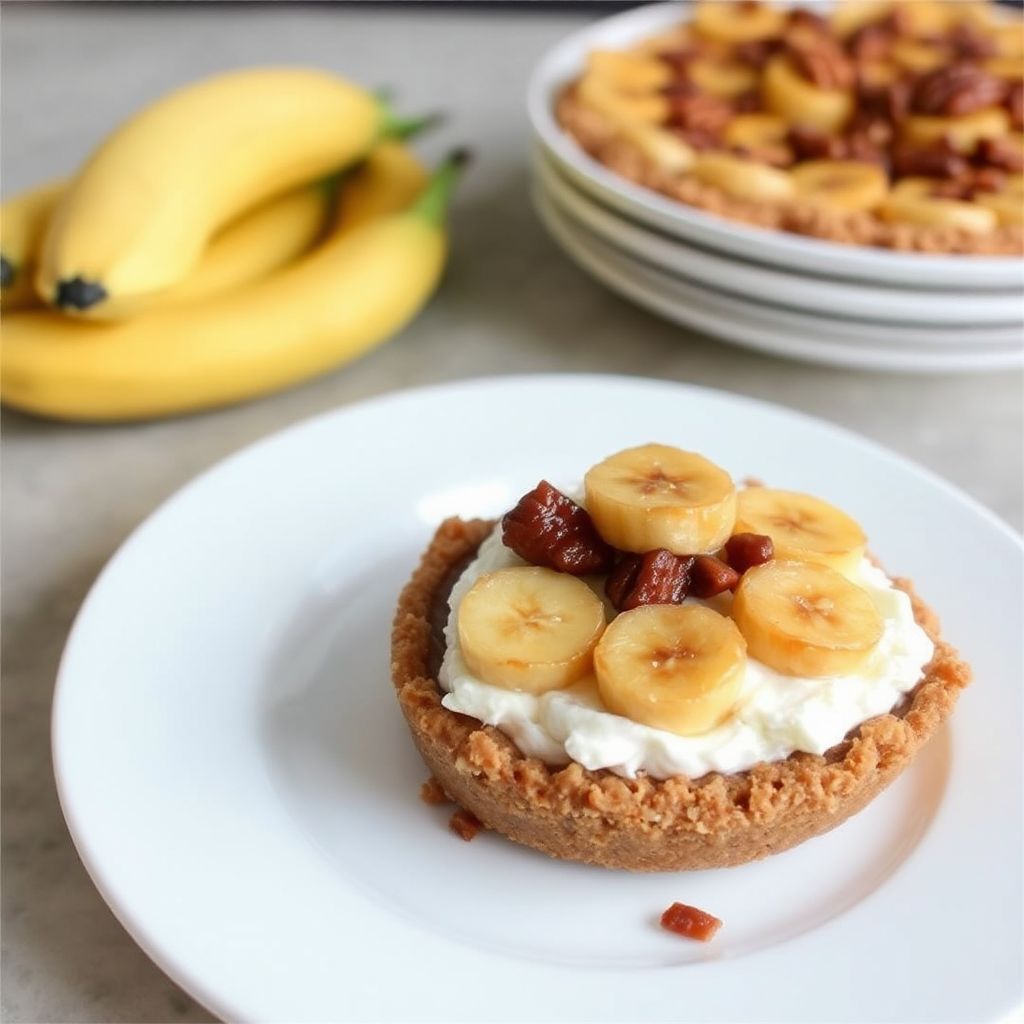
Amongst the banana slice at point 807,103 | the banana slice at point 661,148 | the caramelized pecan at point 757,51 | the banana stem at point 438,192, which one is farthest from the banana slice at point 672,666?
the caramelized pecan at point 757,51

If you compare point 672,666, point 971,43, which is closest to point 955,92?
point 971,43

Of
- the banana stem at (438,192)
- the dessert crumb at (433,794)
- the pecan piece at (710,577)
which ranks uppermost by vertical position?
the pecan piece at (710,577)

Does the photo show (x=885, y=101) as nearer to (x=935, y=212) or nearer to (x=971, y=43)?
(x=971, y=43)

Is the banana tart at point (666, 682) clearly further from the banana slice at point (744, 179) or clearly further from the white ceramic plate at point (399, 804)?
the banana slice at point (744, 179)

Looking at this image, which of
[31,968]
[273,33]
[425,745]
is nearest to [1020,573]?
[425,745]

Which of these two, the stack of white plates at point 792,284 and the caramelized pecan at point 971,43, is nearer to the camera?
the stack of white plates at point 792,284

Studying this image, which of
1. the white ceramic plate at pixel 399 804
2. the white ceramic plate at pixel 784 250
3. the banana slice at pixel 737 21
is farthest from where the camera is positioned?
the banana slice at pixel 737 21

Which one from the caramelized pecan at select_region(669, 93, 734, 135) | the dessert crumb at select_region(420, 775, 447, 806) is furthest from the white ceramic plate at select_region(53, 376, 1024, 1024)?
the caramelized pecan at select_region(669, 93, 734, 135)
